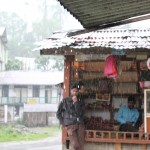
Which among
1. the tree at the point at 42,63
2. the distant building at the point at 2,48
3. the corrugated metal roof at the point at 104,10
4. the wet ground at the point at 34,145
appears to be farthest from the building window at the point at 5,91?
the corrugated metal roof at the point at 104,10

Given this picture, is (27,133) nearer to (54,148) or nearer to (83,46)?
(54,148)

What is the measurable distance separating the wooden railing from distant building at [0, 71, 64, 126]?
3072 centimetres

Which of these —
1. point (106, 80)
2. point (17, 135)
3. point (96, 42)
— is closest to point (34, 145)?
point (17, 135)

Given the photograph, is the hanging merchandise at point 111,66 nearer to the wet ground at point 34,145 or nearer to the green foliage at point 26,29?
the wet ground at point 34,145

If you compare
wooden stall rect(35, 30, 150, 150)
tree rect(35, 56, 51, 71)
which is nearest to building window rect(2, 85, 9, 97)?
tree rect(35, 56, 51, 71)

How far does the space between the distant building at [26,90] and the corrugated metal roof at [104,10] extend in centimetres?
3539

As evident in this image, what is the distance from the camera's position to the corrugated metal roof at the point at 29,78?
4072 centimetres

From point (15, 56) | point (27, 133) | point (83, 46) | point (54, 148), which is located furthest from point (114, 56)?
point (15, 56)

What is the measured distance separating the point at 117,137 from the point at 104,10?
5219 millimetres

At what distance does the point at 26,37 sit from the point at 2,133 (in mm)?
32333

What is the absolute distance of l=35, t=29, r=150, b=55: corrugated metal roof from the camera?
8641mm

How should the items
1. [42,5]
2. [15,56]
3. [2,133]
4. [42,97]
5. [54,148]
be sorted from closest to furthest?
[54,148]
[2,133]
[42,97]
[15,56]
[42,5]

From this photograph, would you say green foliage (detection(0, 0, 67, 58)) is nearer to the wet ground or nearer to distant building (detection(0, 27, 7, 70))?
distant building (detection(0, 27, 7, 70))

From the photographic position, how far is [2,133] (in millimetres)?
31328
